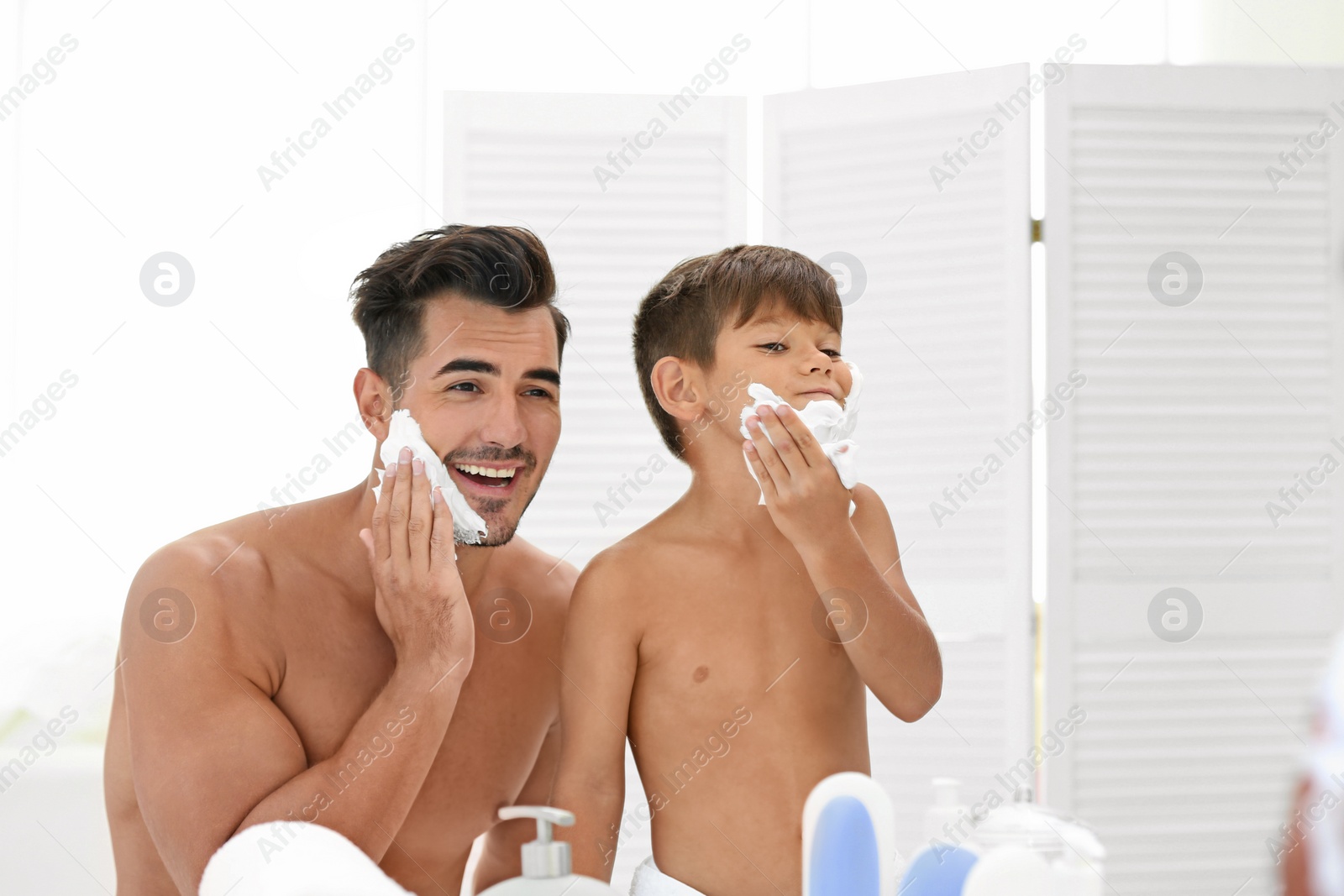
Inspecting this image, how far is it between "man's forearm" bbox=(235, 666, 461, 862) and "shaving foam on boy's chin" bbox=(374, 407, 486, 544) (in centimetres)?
13

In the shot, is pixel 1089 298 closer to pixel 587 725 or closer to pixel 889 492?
pixel 889 492

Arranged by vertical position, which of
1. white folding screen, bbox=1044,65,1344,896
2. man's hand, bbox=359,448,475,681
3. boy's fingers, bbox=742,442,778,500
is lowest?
man's hand, bbox=359,448,475,681

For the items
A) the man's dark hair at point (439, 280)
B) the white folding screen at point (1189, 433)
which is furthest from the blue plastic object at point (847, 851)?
the white folding screen at point (1189, 433)

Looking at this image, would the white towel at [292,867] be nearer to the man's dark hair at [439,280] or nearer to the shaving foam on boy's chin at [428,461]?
the shaving foam on boy's chin at [428,461]

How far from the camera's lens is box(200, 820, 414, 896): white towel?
0.55 meters

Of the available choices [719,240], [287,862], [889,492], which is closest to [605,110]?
[719,240]

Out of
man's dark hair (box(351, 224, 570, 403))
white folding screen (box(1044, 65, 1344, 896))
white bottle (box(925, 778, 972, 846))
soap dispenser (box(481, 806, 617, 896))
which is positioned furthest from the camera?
white folding screen (box(1044, 65, 1344, 896))

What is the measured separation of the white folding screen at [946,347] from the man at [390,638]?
743mm

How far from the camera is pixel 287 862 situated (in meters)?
0.58

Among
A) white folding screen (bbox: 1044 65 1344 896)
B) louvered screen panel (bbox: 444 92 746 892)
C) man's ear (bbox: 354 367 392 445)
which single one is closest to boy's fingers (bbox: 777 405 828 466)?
man's ear (bbox: 354 367 392 445)

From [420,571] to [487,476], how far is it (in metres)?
0.12

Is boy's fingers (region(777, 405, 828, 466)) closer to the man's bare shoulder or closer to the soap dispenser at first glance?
the soap dispenser

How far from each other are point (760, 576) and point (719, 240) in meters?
0.83

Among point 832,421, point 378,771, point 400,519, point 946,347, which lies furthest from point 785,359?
point 946,347
